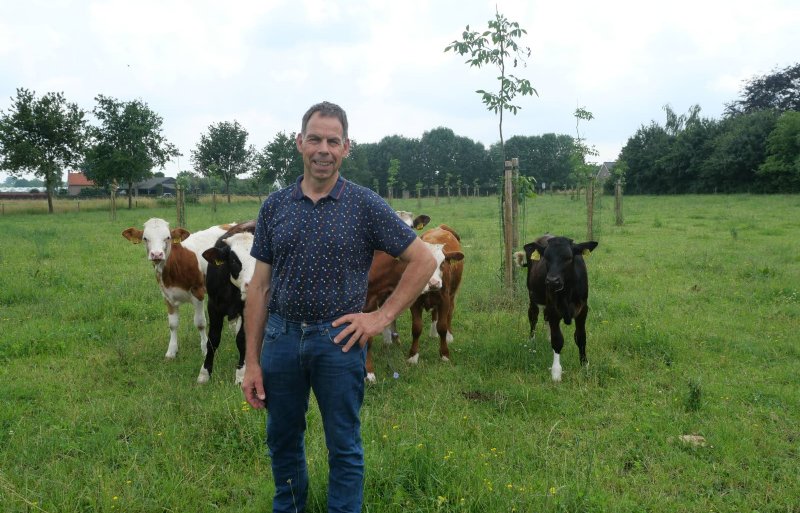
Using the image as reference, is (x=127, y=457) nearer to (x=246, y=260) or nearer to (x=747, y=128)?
(x=246, y=260)

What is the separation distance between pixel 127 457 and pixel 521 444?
277cm

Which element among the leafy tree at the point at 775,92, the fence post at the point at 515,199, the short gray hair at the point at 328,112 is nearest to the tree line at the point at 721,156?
the leafy tree at the point at 775,92

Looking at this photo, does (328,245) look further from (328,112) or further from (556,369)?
(556,369)

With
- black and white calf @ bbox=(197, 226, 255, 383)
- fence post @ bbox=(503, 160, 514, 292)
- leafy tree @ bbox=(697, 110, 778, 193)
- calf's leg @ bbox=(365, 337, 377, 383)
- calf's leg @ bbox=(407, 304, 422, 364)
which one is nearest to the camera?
black and white calf @ bbox=(197, 226, 255, 383)

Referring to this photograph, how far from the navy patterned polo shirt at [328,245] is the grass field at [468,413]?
132 centimetres

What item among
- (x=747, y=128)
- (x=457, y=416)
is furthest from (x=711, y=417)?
(x=747, y=128)

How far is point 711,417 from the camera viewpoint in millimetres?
4652

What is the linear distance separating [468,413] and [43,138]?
4021cm

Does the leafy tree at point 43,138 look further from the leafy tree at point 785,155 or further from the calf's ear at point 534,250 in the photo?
the leafy tree at point 785,155

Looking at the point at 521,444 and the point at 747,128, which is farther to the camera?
the point at 747,128

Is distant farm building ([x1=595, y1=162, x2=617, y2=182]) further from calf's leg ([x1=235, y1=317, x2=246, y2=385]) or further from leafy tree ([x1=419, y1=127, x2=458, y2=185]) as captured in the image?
leafy tree ([x1=419, y1=127, x2=458, y2=185])

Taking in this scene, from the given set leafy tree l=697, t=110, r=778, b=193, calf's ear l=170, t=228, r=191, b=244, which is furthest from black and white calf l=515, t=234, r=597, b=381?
leafy tree l=697, t=110, r=778, b=193

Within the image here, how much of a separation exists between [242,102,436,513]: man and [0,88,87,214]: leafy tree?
38.1 meters

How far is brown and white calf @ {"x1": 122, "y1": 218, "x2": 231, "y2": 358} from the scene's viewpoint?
251 inches
